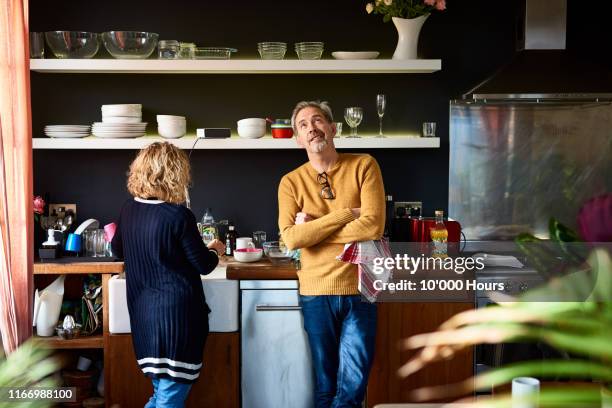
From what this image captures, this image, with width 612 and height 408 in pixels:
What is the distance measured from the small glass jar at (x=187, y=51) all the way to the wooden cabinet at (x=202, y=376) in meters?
1.49

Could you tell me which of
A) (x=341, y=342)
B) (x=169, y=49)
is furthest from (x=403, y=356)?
(x=169, y=49)

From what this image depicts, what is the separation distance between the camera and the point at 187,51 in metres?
4.11

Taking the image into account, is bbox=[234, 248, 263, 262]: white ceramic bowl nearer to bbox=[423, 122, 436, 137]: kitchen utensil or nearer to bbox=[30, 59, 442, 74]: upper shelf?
bbox=[30, 59, 442, 74]: upper shelf

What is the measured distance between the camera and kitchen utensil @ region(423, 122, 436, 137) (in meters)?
4.25

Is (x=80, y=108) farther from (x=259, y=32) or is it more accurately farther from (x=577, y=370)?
(x=577, y=370)

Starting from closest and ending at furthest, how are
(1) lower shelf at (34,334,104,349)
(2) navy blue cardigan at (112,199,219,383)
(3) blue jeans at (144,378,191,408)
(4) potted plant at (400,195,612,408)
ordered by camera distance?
1. (4) potted plant at (400,195,612,408)
2. (2) navy blue cardigan at (112,199,219,383)
3. (3) blue jeans at (144,378,191,408)
4. (1) lower shelf at (34,334,104,349)

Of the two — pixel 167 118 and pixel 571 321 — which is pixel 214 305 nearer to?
pixel 167 118

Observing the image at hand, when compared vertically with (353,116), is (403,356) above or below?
below

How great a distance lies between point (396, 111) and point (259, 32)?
90 cm

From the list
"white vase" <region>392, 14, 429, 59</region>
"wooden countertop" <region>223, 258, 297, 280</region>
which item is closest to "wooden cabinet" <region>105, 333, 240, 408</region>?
"wooden countertop" <region>223, 258, 297, 280</region>

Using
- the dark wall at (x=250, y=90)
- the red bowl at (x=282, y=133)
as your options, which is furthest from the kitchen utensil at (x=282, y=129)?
the dark wall at (x=250, y=90)

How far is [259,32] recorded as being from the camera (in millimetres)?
4332

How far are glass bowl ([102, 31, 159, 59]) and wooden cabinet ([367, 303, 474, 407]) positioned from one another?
185 cm

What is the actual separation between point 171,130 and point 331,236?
1.36 m
